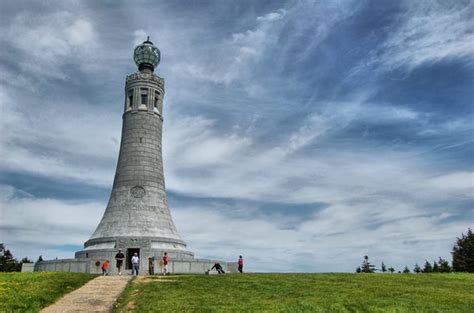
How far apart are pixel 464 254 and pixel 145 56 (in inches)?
1942

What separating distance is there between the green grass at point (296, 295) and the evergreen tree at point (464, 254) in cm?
3499

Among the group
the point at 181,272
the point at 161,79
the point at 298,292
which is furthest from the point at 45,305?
the point at 161,79

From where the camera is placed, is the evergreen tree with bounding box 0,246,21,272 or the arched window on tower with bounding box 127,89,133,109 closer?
the arched window on tower with bounding box 127,89,133,109

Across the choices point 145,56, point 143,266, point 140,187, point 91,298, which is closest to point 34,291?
point 91,298

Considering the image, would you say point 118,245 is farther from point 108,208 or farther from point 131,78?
point 131,78

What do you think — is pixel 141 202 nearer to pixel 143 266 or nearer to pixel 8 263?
pixel 143 266

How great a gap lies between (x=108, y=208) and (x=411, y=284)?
3209 centimetres

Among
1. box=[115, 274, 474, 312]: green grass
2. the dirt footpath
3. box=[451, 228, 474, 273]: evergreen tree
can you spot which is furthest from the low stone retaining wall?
box=[451, 228, 474, 273]: evergreen tree

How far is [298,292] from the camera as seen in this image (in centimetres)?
2052

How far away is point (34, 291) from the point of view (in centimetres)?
1980

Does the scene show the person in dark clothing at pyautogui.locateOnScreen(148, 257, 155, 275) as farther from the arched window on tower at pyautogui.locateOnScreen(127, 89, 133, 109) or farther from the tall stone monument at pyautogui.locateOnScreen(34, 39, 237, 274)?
the arched window on tower at pyautogui.locateOnScreen(127, 89, 133, 109)

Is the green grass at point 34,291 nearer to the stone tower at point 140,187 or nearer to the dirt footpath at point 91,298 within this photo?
the dirt footpath at point 91,298

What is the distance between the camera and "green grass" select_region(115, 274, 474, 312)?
667 inches

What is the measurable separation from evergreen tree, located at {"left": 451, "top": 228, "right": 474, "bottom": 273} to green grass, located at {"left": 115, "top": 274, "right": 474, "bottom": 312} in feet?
115
